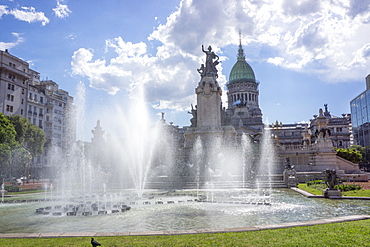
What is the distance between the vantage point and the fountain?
42.1 feet

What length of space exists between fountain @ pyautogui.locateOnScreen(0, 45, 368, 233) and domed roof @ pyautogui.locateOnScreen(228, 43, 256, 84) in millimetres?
86785

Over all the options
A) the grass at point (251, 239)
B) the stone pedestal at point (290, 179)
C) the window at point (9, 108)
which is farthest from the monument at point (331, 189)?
the window at point (9, 108)

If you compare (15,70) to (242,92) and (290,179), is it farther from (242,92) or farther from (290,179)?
(242,92)

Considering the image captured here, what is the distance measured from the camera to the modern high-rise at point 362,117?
109m

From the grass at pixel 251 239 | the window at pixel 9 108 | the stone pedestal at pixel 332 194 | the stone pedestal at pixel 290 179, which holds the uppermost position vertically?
the window at pixel 9 108

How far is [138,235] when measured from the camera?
31.3 feet

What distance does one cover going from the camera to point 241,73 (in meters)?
142

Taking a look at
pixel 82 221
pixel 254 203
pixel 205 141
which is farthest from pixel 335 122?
pixel 82 221

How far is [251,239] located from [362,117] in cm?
12454

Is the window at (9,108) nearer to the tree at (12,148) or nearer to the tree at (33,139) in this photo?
the tree at (33,139)

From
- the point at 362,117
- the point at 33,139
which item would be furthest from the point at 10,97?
the point at 362,117

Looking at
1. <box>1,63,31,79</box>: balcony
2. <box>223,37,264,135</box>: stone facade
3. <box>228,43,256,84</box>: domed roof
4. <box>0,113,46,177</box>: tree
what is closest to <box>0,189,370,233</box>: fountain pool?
<box>0,113,46,177</box>: tree

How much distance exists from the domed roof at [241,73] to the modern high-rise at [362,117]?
44360mm

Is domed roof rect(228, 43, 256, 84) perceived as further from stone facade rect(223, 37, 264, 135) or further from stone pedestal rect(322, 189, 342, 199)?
stone pedestal rect(322, 189, 342, 199)
